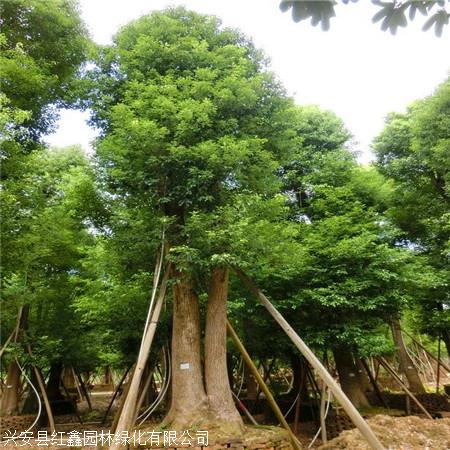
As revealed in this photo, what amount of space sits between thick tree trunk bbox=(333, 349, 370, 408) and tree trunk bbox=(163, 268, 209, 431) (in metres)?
5.17

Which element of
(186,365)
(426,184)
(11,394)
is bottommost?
(11,394)

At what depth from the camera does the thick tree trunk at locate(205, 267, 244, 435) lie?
586 centimetres

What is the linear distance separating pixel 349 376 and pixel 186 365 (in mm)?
6019

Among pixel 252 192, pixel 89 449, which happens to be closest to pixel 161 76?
pixel 252 192

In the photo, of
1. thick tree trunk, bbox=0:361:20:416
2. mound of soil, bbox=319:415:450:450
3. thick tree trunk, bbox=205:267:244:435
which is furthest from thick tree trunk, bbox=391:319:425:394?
thick tree trunk, bbox=0:361:20:416

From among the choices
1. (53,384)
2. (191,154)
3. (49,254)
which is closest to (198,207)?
(191,154)

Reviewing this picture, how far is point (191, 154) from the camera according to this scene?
6.25m

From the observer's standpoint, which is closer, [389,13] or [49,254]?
[389,13]

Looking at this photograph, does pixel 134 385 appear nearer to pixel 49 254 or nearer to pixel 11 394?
pixel 49 254

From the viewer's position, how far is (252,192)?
23.1 feet

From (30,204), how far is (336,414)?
26.3 feet

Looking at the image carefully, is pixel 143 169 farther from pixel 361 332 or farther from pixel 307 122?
pixel 307 122

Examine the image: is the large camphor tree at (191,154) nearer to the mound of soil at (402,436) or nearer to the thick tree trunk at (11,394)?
the mound of soil at (402,436)

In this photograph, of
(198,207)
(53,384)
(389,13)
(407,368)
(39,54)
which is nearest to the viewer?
(389,13)
